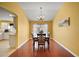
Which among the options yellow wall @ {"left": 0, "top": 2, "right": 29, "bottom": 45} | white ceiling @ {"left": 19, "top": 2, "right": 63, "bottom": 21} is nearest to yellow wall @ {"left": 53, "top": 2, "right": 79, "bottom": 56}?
white ceiling @ {"left": 19, "top": 2, "right": 63, "bottom": 21}

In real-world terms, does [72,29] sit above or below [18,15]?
below

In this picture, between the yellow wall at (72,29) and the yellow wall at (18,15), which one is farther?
the yellow wall at (18,15)

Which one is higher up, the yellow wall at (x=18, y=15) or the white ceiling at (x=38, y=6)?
the white ceiling at (x=38, y=6)

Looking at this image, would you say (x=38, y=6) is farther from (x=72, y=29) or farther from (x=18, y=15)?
(x=72, y=29)

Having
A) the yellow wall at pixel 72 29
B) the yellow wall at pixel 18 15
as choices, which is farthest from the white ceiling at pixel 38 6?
the yellow wall at pixel 72 29

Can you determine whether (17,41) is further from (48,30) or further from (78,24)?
(48,30)

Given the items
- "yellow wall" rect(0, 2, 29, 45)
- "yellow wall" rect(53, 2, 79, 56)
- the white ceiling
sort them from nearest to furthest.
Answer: "yellow wall" rect(53, 2, 79, 56), "yellow wall" rect(0, 2, 29, 45), the white ceiling

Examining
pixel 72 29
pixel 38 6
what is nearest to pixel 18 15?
pixel 38 6

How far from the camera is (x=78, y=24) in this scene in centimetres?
532

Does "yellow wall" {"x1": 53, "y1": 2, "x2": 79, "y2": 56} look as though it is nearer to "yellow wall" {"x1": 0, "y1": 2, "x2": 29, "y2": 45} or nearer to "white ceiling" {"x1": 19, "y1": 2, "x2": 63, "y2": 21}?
"white ceiling" {"x1": 19, "y1": 2, "x2": 63, "y2": 21}

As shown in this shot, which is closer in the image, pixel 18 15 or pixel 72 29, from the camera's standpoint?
pixel 72 29

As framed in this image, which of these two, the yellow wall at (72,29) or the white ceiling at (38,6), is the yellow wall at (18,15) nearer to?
the white ceiling at (38,6)

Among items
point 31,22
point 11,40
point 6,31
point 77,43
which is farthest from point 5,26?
point 77,43

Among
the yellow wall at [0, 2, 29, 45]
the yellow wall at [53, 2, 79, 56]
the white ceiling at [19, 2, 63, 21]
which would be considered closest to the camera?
the yellow wall at [53, 2, 79, 56]
